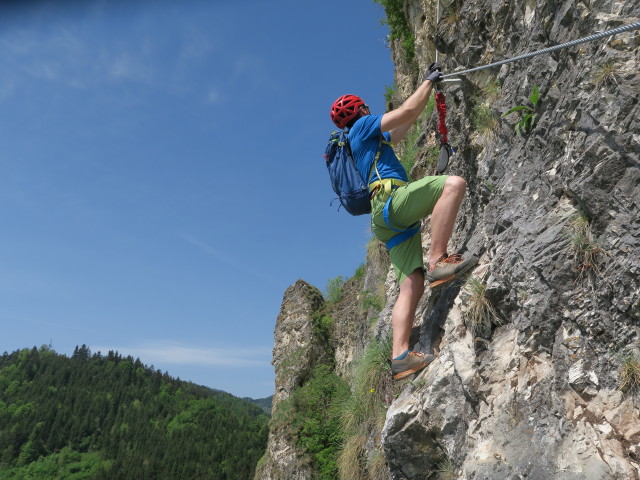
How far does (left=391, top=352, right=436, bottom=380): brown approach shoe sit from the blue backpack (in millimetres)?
1534

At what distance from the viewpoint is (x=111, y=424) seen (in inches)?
4998

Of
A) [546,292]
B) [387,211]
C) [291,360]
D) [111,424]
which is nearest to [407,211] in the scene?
[387,211]

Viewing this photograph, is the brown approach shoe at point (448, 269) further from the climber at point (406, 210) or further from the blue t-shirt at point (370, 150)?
the blue t-shirt at point (370, 150)

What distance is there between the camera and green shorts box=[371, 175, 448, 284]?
481cm

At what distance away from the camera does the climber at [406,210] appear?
479 centimetres

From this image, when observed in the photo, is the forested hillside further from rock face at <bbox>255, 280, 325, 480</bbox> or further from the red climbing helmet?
the red climbing helmet

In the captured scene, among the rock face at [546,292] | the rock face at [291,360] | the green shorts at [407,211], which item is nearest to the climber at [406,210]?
the green shorts at [407,211]

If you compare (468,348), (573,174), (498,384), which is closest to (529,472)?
(498,384)

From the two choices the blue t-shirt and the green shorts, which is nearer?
the green shorts

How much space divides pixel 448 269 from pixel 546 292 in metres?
1.14

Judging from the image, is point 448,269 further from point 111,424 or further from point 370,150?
point 111,424

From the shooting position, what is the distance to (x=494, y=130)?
5297mm

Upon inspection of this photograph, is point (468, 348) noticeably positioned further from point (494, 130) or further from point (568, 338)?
point (494, 130)

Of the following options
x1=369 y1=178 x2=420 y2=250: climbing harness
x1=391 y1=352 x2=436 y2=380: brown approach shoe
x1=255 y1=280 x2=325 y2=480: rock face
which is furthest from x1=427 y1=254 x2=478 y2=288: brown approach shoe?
x1=255 y1=280 x2=325 y2=480: rock face
